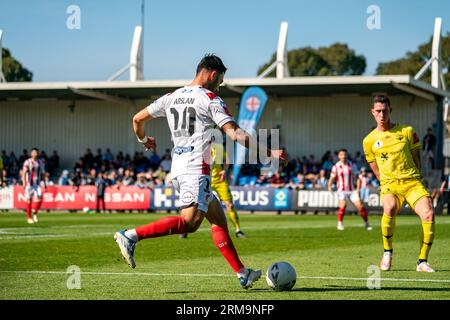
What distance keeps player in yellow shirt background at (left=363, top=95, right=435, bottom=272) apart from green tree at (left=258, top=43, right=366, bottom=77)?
262 ft

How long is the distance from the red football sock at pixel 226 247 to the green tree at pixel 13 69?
72.5 m

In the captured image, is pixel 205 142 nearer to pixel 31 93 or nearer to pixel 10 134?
pixel 31 93

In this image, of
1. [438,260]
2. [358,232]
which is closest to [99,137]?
[358,232]

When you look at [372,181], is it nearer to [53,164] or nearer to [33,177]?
[33,177]

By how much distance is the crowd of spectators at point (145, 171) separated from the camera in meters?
40.5

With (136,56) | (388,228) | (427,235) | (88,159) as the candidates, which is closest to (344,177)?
(388,228)

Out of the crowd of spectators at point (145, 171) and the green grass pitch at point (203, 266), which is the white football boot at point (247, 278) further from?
the crowd of spectators at point (145, 171)

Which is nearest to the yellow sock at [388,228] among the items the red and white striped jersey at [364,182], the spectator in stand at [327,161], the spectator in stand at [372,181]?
the red and white striped jersey at [364,182]

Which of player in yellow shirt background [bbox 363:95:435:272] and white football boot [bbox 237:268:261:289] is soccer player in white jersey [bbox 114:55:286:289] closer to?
white football boot [bbox 237:268:261:289]

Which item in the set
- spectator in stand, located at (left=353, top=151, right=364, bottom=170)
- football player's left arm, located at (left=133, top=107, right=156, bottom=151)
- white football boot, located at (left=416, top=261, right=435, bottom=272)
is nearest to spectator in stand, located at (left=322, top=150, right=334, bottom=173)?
spectator in stand, located at (left=353, top=151, right=364, bottom=170)

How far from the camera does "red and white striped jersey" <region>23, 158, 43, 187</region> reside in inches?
1108

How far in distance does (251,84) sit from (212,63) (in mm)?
33840
